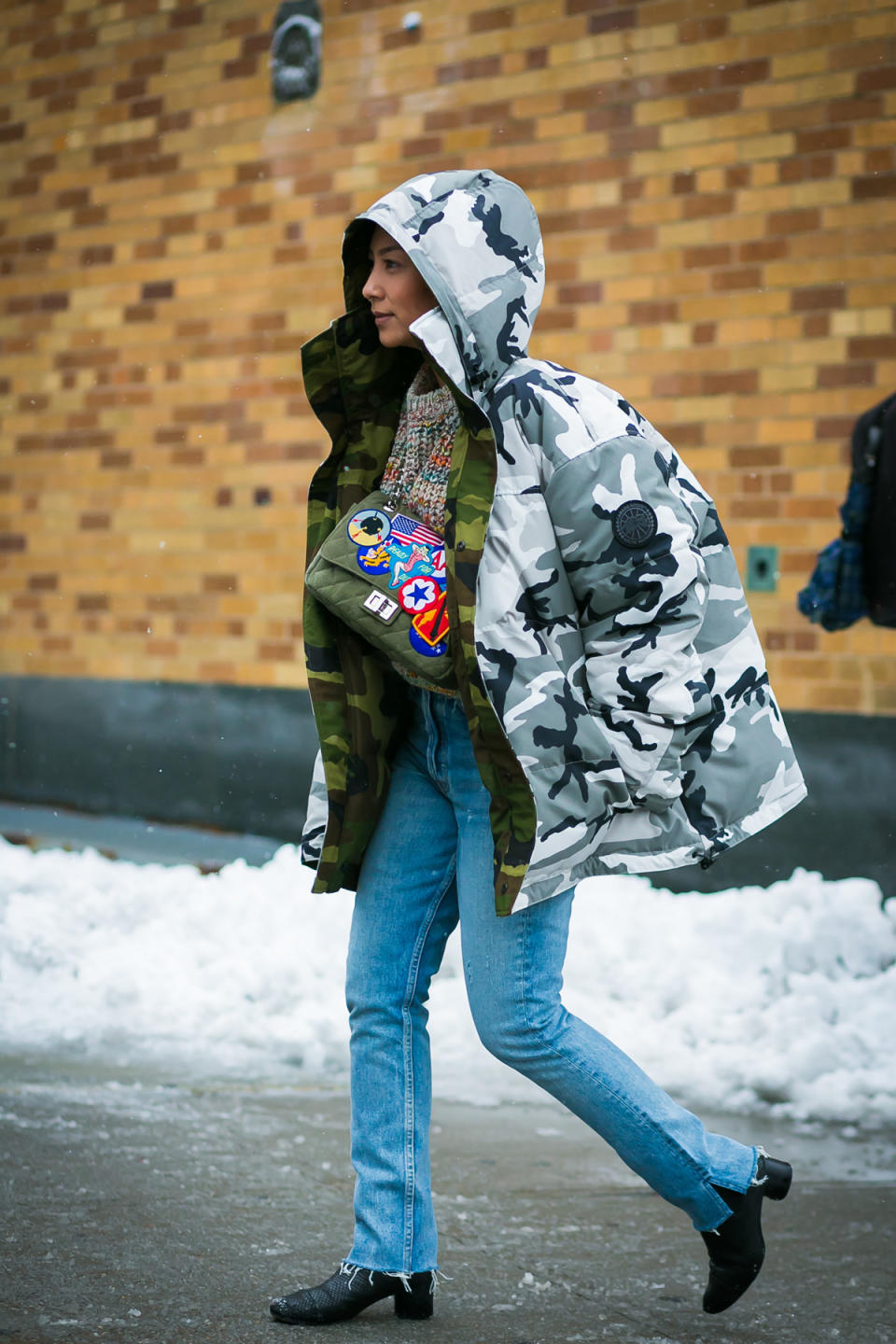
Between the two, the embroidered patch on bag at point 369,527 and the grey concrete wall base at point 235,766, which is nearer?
the embroidered patch on bag at point 369,527

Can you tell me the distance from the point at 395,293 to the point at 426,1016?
4.15 ft

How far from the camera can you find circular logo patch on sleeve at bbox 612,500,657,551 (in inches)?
98.5

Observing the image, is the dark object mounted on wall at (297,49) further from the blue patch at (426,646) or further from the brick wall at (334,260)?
the blue patch at (426,646)

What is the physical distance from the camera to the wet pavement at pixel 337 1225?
8.96 ft

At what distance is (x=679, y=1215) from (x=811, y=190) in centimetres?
338

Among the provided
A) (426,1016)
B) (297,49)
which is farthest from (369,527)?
(297,49)

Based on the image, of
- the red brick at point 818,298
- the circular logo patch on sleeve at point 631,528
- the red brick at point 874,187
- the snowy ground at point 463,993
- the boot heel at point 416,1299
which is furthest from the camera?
the red brick at point 818,298

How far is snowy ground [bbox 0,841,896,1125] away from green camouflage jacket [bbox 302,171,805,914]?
174cm

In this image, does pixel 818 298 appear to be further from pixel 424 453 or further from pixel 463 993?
pixel 424 453

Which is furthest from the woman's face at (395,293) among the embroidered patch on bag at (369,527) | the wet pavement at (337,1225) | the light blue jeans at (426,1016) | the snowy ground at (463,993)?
the snowy ground at (463,993)

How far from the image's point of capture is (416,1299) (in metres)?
2.73

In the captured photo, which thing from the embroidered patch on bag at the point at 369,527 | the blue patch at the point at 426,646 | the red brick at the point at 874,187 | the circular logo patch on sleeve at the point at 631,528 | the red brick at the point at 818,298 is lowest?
the blue patch at the point at 426,646

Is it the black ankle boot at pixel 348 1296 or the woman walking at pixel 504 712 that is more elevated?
the woman walking at pixel 504 712

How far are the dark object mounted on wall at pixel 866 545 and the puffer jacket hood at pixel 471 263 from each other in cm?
169
